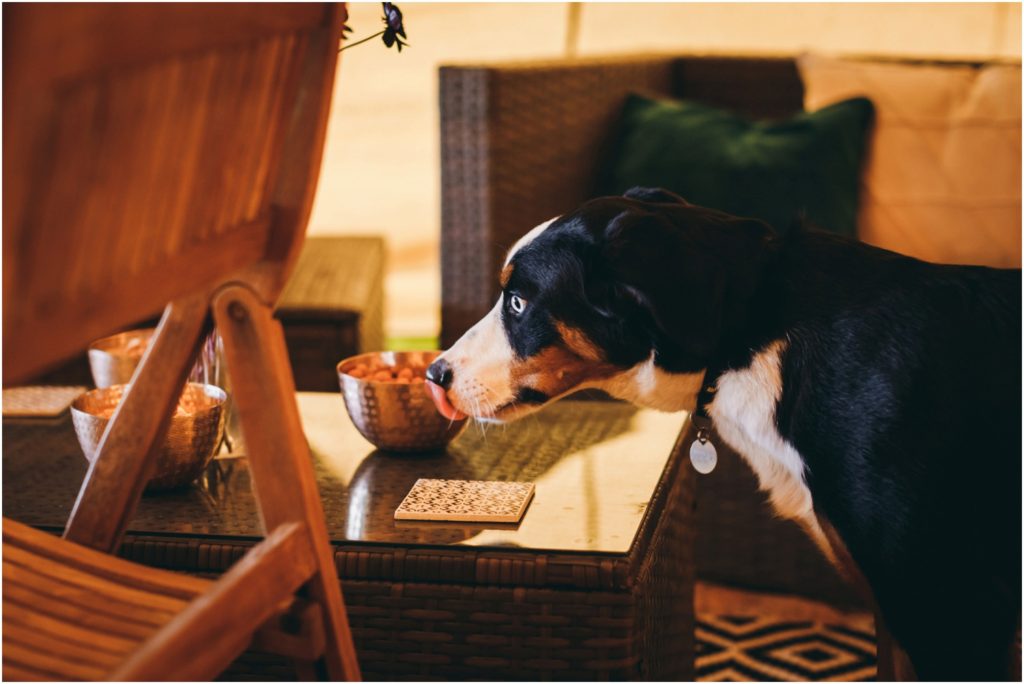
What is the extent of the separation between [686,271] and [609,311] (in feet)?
0.37

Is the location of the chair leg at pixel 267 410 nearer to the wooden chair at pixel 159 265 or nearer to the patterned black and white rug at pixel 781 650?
the wooden chair at pixel 159 265

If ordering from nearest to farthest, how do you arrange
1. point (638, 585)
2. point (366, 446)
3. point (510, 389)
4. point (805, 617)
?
point (638, 585)
point (510, 389)
point (366, 446)
point (805, 617)

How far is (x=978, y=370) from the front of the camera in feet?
3.56

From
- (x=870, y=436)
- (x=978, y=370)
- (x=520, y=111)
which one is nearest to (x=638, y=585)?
(x=870, y=436)

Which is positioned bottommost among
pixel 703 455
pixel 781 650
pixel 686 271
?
pixel 781 650

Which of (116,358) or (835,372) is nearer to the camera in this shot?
(835,372)

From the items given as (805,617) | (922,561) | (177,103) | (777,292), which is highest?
(177,103)

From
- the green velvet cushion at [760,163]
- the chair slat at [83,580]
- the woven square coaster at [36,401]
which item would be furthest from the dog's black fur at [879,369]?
the green velvet cushion at [760,163]

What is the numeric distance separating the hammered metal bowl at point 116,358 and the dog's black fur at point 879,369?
0.65 metres

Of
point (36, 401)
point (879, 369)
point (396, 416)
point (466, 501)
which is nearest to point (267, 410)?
point (466, 501)

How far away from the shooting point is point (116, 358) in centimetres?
146

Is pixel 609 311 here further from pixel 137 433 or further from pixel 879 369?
pixel 137 433

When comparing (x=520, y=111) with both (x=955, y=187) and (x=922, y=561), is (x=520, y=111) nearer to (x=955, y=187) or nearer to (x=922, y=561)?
(x=955, y=187)

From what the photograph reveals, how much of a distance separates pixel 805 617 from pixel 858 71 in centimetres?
125
